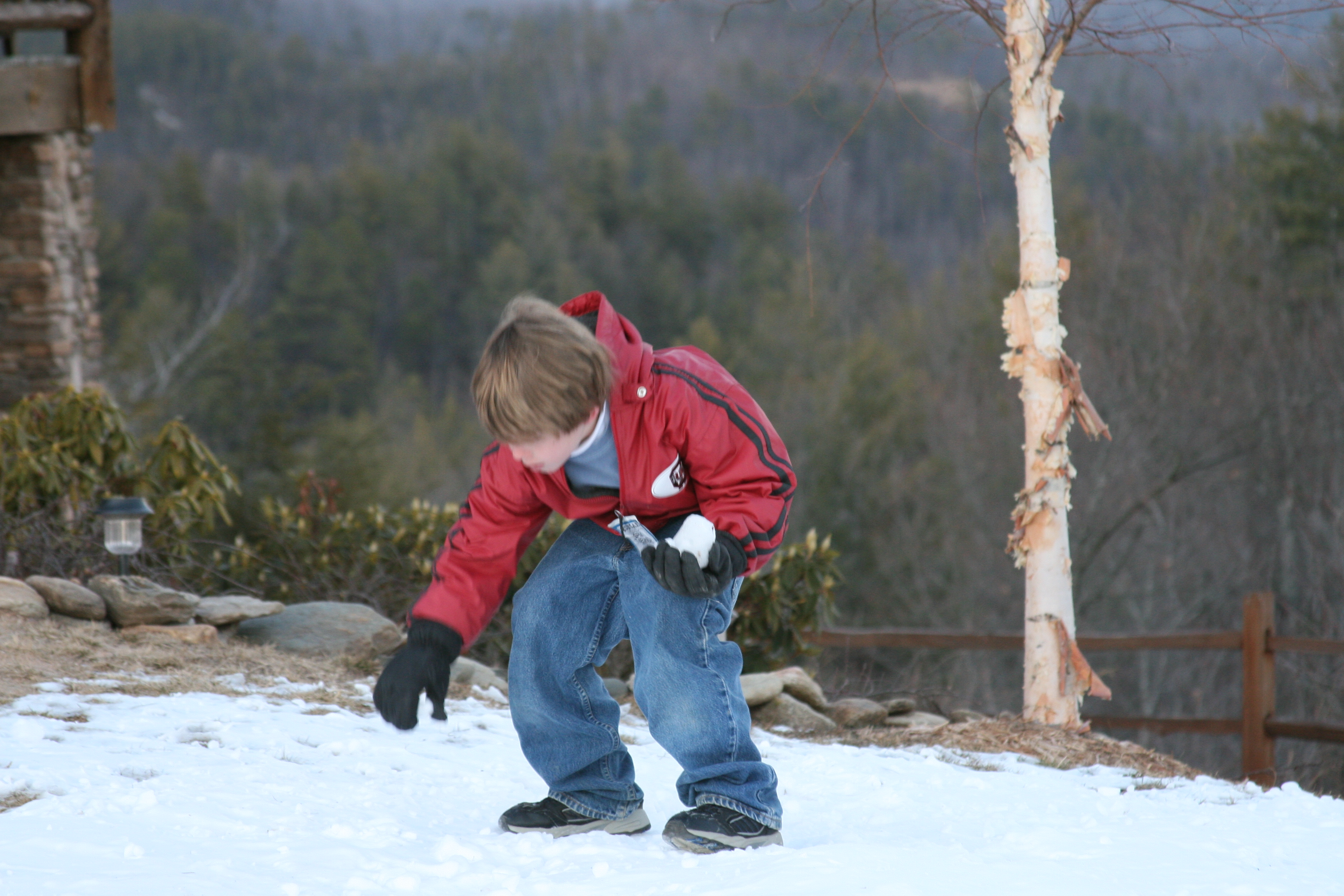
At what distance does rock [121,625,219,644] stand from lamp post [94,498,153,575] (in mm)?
522

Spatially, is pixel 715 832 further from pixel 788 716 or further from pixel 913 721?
pixel 913 721

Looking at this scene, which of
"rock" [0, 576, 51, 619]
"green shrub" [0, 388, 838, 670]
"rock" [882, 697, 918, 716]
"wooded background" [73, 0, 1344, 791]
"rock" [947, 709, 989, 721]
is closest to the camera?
"rock" [0, 576, 51, 619]

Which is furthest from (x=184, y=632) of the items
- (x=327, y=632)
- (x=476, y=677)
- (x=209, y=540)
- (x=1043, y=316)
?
(x=1043, y=316)

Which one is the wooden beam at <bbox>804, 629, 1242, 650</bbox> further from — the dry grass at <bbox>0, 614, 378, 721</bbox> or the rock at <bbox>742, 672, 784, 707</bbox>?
the dry grass at <bbox>0, 614, 378, 721</bbox>

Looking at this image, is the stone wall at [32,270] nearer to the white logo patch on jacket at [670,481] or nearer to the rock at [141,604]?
the rock at [141,604]

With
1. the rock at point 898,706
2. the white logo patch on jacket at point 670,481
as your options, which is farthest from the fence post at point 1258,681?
the white logo patch on jacket at point 670,481

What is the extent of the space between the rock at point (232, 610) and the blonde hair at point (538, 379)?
8.89 feet

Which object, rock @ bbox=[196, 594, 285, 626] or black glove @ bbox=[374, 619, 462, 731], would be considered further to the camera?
rock @ bbox=[196, 594, 285, 626]

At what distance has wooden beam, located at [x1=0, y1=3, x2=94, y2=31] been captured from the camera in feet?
21.1

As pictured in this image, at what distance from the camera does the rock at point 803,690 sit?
432 centimetres

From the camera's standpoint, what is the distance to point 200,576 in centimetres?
546

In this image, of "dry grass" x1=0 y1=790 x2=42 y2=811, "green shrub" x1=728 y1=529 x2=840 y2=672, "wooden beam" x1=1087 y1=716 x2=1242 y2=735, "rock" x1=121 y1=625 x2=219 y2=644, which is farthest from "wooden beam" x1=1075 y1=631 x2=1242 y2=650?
"dry grass" x1=0 y1=790 x2=42 y2=811

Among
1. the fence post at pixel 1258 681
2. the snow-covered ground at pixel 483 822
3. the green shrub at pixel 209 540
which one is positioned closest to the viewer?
the snow-covered ground at pixel 483 822

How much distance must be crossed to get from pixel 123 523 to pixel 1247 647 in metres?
4.98
